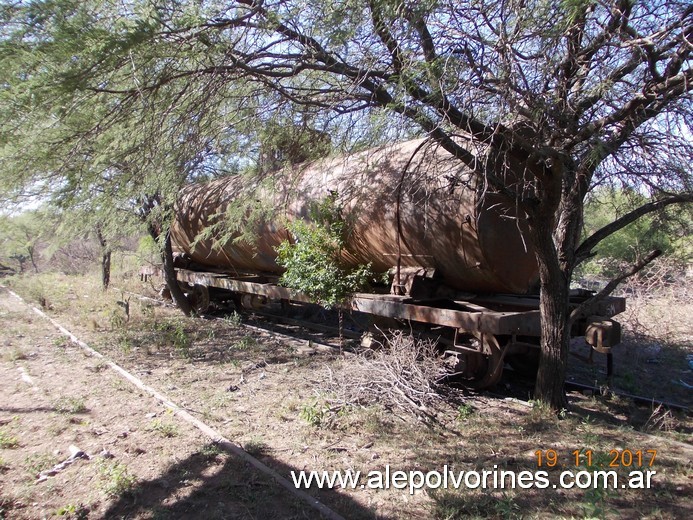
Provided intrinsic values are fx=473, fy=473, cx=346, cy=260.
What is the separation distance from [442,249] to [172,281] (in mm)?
8010

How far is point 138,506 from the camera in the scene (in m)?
3.70

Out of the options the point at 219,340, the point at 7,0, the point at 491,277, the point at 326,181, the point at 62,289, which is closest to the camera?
the point at 7,0

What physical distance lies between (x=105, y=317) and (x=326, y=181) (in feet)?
23.7

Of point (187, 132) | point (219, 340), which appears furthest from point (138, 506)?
point (219, 340)

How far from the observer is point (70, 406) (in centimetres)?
572

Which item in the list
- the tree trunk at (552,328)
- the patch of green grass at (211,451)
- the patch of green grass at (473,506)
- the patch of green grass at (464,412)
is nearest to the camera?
the patch of green grass at (473,506)

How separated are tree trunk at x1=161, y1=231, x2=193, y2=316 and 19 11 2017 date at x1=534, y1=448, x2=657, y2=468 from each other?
9475 mm

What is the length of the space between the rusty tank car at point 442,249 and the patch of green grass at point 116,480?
3.47m

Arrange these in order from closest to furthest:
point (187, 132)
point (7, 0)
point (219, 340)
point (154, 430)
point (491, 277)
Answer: point (7, 0) < point (154, 430) < point (187, 132) < point (491, 277) < point (219, 340)

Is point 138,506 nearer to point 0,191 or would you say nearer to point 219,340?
point 0,191

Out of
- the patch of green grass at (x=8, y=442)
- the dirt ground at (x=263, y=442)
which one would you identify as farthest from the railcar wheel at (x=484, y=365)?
the patch of green grass at (x=8, y=442)

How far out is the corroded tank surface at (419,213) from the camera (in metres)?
5.64

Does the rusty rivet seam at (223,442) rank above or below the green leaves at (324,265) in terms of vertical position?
below

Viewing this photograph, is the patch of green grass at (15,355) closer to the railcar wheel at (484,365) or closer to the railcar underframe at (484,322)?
the railcar underframe at (484,322)
